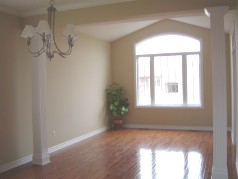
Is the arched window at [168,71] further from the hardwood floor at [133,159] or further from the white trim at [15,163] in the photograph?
the white trim at [15,163]

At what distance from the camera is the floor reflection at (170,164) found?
13.3 ft

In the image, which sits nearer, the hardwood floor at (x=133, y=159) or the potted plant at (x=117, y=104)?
the hardwood floor at (x=133, y=159)

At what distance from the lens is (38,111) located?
15.7ft

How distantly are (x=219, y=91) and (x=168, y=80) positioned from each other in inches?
176

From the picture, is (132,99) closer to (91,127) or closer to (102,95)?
(102,95)

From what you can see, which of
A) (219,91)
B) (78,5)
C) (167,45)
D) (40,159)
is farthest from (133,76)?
(219,91)

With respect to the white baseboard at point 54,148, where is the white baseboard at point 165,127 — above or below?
above

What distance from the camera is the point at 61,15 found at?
456 centimetres

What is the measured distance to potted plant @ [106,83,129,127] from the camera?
813cm

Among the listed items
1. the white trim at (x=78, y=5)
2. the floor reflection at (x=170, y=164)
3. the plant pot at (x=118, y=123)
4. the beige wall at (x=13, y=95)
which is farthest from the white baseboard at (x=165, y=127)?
the white trim at (x=78, y=5)

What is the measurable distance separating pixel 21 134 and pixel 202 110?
4966mm

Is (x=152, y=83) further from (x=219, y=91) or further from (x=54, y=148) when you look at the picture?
(x=219, y=91)

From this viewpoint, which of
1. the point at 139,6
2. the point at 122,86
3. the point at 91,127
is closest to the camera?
the point at 139,6

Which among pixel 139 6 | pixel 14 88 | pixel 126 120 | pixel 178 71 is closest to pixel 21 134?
pixel 14 88
